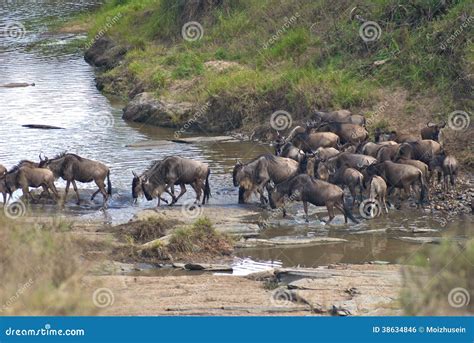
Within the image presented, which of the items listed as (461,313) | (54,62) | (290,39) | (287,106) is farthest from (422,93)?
(54,62)

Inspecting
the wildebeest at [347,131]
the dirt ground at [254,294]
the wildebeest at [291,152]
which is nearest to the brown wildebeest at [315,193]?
the wildebeest at [291,152]

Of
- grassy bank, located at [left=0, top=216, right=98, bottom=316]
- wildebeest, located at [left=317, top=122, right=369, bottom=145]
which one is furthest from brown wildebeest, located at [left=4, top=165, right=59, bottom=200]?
grassy bank, located at [left=0, top=216, right=98, bottom=316]

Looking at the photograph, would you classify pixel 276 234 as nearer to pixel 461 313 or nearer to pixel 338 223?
pixel 338 223

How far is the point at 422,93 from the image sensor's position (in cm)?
2505

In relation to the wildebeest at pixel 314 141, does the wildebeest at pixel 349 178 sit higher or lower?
lower

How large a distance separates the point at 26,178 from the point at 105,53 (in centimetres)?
1875

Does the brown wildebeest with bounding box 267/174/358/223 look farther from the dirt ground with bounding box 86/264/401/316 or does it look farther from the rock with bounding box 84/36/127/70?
the rock with bounding box 84/36/127/70

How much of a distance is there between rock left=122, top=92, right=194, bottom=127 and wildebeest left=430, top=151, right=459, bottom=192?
9556mm

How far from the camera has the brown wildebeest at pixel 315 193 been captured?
18.3 metres

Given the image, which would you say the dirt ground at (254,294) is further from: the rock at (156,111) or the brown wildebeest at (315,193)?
the rock at (156,111)

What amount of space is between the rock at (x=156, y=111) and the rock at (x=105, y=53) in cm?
754

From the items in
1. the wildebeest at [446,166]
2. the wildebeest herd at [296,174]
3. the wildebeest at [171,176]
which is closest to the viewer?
the wildebeest herd at [296,174]

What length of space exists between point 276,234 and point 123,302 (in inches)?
209

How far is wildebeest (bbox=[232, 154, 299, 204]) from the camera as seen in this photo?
784 inches
